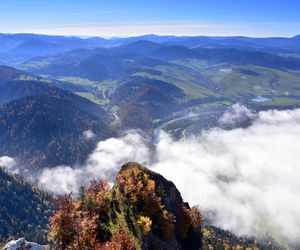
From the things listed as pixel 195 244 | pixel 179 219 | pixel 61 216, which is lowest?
pixel 195 244

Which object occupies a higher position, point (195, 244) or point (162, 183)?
point (162, 183)

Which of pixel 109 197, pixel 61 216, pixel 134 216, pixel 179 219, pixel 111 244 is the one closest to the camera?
pixel 111 244

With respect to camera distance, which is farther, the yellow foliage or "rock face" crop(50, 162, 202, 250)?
the yellow foliage

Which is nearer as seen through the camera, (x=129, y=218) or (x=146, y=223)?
(x=146, y=223)

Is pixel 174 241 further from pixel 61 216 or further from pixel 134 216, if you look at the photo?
pixel 61 216

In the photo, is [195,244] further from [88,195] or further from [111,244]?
[111,244]

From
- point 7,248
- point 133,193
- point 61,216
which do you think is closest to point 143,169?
point 133,193

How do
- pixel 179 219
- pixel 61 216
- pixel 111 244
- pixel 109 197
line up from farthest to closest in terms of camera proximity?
1. pixel 179 219
2. pixel 109 197
3. pixel 61 216
4. pixel 111 244

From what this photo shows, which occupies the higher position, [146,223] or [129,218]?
[146,223]

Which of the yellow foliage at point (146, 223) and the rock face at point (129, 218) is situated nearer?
the rock face at point (129, 218)

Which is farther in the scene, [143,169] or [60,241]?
[143,169]
